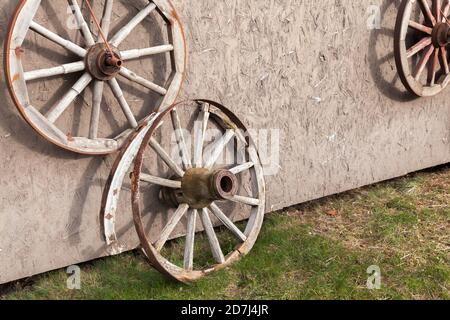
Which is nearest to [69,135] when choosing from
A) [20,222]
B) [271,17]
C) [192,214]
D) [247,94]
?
[20,222]

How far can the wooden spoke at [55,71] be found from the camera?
299 cm

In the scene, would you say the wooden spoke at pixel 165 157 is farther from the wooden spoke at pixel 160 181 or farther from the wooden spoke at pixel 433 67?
the wooden spoke at pixel 433 67

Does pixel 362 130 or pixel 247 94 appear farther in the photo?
pixel 362 130

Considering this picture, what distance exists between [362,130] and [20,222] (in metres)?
2.61

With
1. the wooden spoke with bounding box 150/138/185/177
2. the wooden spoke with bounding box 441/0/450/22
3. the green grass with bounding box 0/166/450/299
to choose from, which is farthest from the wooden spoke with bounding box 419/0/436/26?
the wooden spoke with bounding box 150/138/185/177

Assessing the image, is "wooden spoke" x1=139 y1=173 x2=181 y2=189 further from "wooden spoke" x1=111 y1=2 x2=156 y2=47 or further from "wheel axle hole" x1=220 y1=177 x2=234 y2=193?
"wooden spoke" x1=111 y1=2 x2=156 y2=47

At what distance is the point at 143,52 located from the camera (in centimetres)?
338

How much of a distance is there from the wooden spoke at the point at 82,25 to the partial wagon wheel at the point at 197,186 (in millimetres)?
498

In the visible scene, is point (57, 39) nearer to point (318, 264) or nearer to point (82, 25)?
point (82, 25)

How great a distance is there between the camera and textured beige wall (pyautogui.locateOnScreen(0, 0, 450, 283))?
3.25 metres

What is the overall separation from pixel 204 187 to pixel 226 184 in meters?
0.12

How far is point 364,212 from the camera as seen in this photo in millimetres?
4637

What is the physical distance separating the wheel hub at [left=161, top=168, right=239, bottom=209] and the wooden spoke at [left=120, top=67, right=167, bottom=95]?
457mm

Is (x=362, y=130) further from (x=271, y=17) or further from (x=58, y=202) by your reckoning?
(x=58, y=202)
